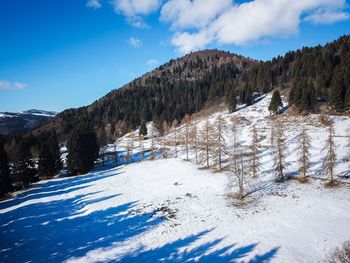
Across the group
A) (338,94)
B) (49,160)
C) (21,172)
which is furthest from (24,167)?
(338,94)

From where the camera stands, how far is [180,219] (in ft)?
109

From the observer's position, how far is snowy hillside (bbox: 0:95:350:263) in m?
25.7

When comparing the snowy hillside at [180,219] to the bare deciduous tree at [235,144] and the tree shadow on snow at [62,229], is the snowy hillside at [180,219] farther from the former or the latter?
the bare deciduous tree at [235,144]

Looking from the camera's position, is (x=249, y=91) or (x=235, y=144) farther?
(x=249, y=91)

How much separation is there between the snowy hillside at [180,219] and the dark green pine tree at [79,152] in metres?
11.6

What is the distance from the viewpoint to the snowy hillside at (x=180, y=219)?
2566 centimetres

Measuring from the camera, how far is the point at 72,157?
222ft

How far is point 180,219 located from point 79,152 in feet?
147

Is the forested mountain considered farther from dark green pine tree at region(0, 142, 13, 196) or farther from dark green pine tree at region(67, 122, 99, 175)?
dark green pine tree at region(0, 142, 13, 196)

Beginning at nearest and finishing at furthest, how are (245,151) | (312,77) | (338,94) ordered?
(245,151)
(338,94)
(312,77)

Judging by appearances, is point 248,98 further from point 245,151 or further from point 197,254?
point 197,254

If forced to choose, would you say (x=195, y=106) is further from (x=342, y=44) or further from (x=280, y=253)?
(x=280, y=253)

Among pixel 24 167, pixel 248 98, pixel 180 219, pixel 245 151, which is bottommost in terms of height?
pixel 180 219

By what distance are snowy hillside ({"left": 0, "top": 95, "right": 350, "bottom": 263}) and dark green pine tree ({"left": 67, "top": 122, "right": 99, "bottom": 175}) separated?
1156 cm
